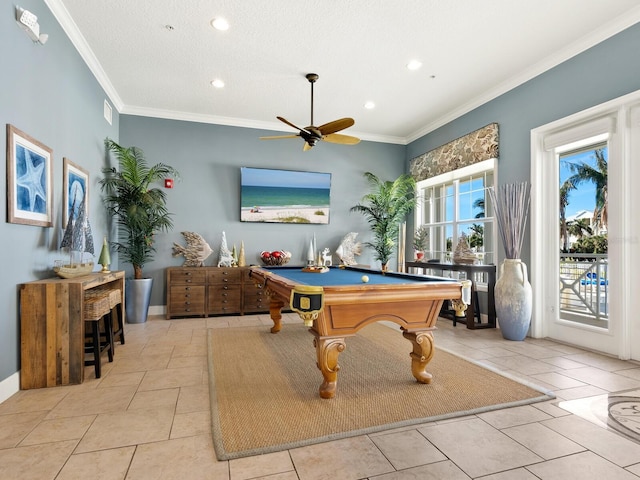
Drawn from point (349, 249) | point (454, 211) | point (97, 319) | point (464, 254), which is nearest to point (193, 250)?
point (349, 249)

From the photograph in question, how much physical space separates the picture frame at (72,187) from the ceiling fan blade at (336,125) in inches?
100

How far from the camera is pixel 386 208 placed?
20.6 feet

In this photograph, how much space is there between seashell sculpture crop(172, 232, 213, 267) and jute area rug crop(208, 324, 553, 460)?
6.98 feet

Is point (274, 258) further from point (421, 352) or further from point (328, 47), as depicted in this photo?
point (421, 352)

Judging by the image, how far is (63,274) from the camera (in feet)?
9.53

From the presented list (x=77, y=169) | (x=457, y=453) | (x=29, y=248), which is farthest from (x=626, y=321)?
(x=77, y=169)

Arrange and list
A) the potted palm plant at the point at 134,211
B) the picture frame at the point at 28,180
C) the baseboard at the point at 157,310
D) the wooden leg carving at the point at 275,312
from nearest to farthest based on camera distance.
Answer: the picture frame at the point at 28,180
the wooden leg carving at the point at 275,312
the potted palm plant at the point at 134,211
the baseboard at the point at 157,310

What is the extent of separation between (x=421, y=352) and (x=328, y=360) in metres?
0.75

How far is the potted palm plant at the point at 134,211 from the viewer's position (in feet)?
15.5

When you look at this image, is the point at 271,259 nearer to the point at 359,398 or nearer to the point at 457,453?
the point at 359,398

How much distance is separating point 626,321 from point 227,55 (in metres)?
4.76

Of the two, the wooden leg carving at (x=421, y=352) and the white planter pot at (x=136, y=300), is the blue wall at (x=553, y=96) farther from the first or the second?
the white planter pot at (x=136, y=300)

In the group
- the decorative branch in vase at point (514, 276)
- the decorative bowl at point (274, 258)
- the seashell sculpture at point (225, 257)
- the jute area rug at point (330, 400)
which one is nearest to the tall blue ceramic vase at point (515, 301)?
the decorative branch in vase at point (514, 276)

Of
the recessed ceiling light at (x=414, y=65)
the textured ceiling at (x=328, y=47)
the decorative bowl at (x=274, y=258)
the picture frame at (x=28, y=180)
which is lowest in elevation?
the decorative bowl at (x=274, y=258)
